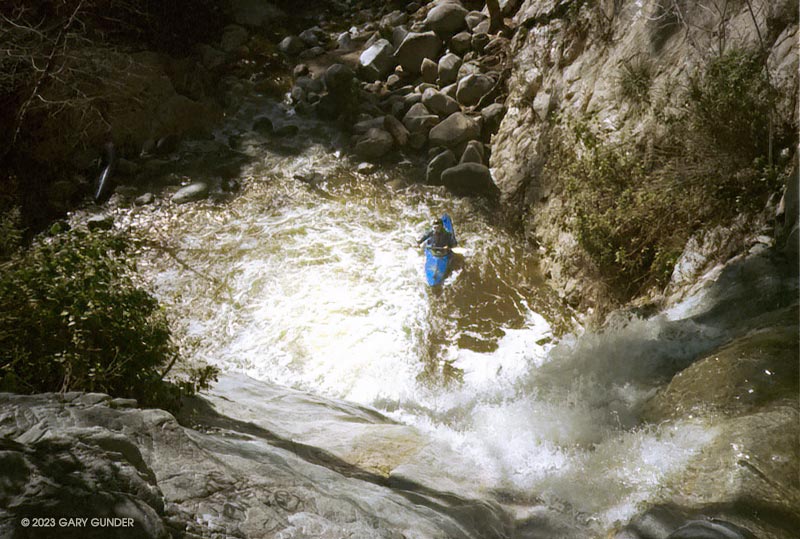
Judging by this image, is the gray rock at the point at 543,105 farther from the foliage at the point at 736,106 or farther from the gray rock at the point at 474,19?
the gray rock at the point at 474,19

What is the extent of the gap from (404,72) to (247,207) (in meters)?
3.83

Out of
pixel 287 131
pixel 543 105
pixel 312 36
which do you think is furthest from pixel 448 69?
pixel 312 36

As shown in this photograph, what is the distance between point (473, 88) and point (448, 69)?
2.52 ft

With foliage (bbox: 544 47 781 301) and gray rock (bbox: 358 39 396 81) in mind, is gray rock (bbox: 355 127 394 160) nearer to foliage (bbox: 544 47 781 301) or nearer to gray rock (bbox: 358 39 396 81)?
gray rock (bbox: 358 39 396 81)

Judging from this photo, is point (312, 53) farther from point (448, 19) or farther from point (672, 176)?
point (672, 176)

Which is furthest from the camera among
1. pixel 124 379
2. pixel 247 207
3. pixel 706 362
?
pixel 247 207

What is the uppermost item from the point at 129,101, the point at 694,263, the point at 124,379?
the point at 129,101

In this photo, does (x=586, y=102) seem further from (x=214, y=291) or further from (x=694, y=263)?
(x=214, y=291)

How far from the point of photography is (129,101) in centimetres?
859

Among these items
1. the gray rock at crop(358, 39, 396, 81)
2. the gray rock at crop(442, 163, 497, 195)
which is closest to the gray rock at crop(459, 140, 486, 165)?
the gray rock at crop(442, 163, 497, 195)

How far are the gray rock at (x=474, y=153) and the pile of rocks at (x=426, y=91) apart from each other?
0.01 m

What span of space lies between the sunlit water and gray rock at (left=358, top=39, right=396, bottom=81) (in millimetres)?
1578

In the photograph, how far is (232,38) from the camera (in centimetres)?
1088

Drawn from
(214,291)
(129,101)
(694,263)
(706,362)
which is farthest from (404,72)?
(706,362)
